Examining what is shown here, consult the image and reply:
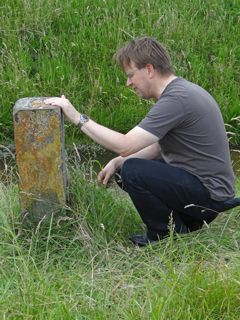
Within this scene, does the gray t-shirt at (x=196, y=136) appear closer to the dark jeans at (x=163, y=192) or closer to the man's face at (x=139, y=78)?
the dark jeans at (x=163, y=192)

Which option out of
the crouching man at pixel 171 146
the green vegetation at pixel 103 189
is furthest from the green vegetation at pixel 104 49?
the crouching man at pixel 171 146

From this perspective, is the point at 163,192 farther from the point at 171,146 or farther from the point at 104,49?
the point at 104,49

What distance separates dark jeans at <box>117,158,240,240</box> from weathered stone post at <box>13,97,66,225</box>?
0.46 metres

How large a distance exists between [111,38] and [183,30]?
1.16m

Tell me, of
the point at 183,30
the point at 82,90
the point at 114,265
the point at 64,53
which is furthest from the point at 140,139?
the point at 183,30

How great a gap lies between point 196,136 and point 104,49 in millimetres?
3525

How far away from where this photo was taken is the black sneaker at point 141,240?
2.79 m

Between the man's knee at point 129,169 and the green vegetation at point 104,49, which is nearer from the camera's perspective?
the man's knee at point 129,169

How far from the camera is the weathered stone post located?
247 centimetres

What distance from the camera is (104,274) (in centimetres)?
238

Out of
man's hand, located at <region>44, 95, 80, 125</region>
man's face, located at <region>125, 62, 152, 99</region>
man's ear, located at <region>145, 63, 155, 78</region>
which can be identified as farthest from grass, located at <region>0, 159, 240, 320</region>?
man's ear, located at <region>145, 63, 155, 78</region>

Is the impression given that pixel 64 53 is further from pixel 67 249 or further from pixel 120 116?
pixel 67 249

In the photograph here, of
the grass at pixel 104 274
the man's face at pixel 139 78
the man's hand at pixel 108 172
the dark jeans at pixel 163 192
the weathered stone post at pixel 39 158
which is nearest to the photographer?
the grass at pixel 104 274

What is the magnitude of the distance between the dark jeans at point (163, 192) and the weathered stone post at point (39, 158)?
46cm
